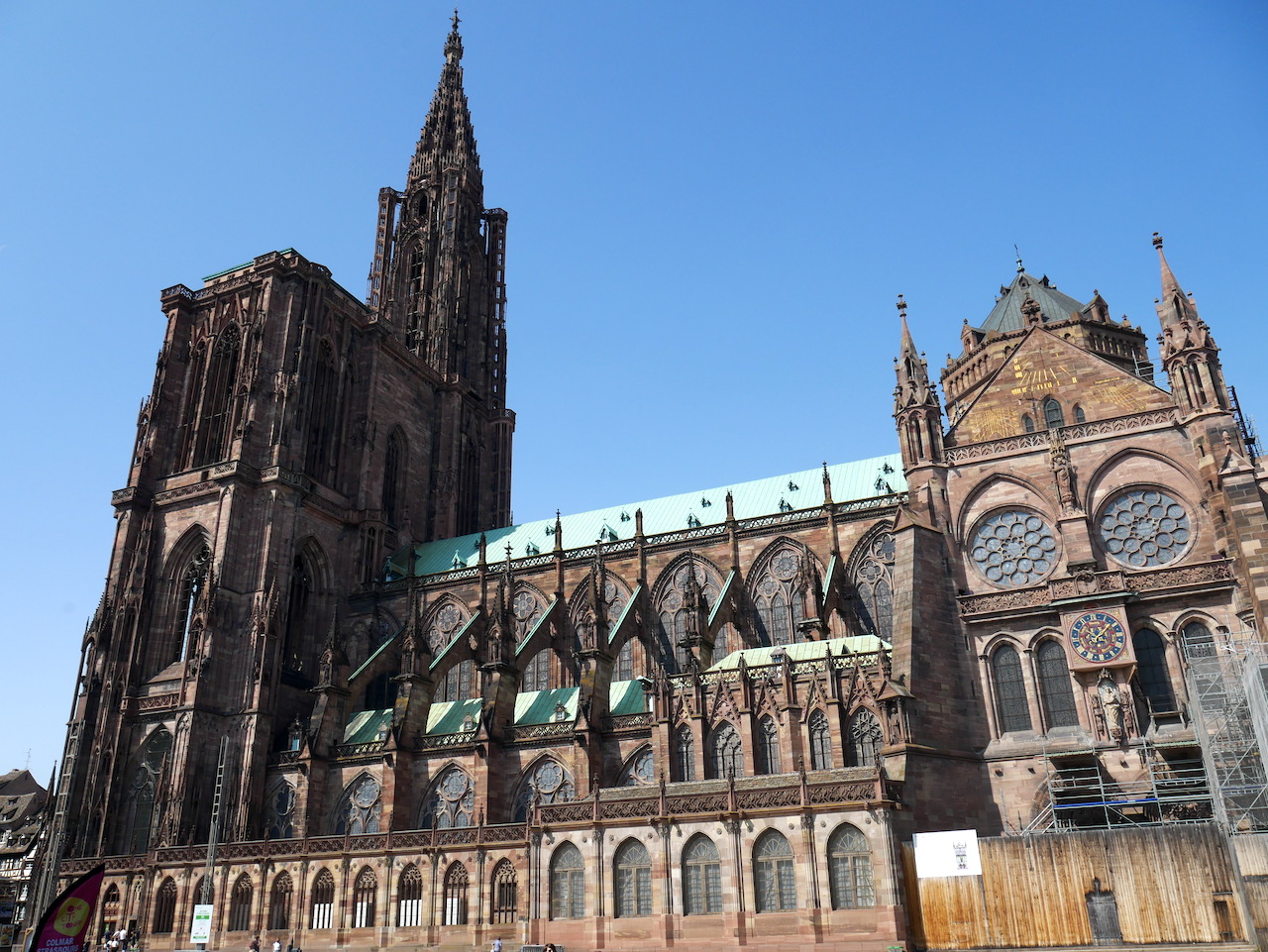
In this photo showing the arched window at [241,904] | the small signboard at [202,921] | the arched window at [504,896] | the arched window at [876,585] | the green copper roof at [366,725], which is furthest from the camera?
the green copper roof at [366,725]

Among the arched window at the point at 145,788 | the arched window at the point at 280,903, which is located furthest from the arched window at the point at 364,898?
the arched window at the point at 145,788

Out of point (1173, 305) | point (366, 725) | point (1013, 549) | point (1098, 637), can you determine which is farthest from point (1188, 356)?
point (366, 725)

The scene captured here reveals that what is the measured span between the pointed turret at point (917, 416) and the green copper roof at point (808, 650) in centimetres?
646

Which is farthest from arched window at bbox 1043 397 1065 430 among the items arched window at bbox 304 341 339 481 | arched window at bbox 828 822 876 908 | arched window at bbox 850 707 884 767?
arched window at bbox 304 341 339 481

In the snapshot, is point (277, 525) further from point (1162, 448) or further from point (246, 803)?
point (1162, 448)

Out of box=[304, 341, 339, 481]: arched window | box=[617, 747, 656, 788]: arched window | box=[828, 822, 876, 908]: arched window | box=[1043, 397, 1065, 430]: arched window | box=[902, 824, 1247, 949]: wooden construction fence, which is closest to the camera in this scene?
box=[902, 824, 1247, 949]: wooden construction fence

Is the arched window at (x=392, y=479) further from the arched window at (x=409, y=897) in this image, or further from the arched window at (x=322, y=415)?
the arched window at (x=409, y=897)

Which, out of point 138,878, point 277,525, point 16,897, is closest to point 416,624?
point 277,525

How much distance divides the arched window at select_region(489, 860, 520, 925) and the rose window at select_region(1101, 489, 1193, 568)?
22247 millimetres

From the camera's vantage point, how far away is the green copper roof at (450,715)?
42.8 metres

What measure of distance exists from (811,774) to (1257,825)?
10829 mm

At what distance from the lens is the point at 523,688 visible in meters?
47.3

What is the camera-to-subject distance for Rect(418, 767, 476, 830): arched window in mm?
39188

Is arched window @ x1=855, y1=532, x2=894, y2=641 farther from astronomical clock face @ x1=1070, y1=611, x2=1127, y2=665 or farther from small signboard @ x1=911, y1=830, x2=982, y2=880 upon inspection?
small signboard @ x1=911, y1=830, x2=982, y2=880
